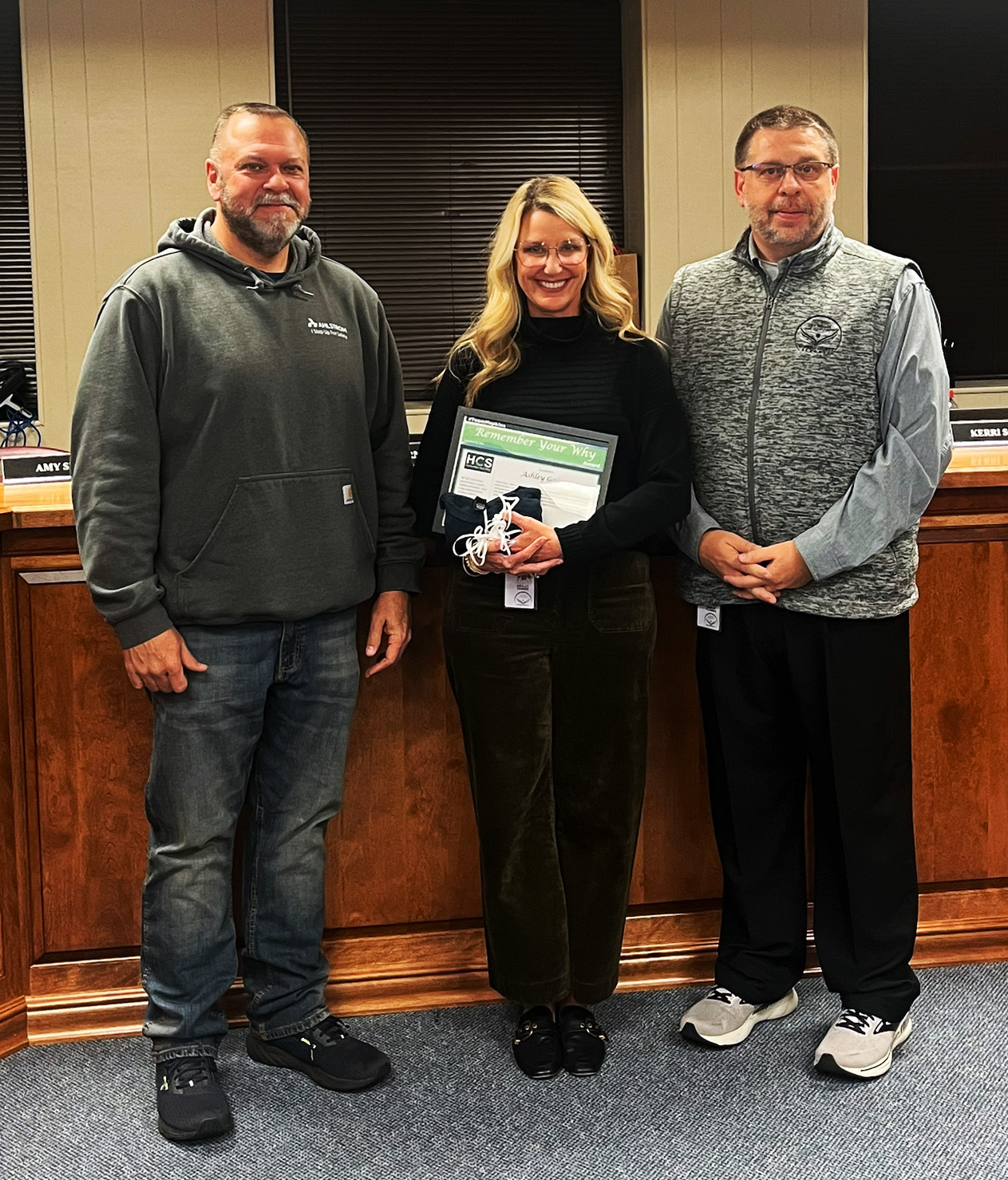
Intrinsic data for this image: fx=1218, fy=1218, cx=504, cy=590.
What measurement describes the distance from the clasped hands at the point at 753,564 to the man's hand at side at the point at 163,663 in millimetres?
854

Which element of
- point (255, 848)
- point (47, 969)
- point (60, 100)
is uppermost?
point (60, 100)

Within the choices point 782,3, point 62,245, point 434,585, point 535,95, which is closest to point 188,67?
point 62,245

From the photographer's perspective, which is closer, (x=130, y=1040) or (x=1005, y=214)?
(x=130, y=1040)

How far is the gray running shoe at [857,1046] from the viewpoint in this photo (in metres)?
2.02

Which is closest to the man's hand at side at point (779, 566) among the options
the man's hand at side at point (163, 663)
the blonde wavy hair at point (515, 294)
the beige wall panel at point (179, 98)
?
the blonde wavy hair at point (515, 294)

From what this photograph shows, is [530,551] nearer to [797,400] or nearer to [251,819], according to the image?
[797,400]

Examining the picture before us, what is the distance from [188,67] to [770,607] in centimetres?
419

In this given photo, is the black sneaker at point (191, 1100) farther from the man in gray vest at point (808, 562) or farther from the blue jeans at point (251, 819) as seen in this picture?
the man in gray vest at point (808, 562)

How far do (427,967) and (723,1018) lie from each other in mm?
581

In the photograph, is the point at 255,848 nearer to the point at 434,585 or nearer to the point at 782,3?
the point at 434,585

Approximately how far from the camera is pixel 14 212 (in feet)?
17.0

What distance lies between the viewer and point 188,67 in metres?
5.12

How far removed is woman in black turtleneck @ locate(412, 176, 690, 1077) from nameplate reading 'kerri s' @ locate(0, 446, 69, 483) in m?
0.91

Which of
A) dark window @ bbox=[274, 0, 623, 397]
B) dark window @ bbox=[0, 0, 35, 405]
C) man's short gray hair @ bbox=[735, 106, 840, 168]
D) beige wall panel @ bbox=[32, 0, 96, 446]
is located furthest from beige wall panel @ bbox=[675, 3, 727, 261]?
man's short gray hair @ bbox=[735, 106, 840, 168]
